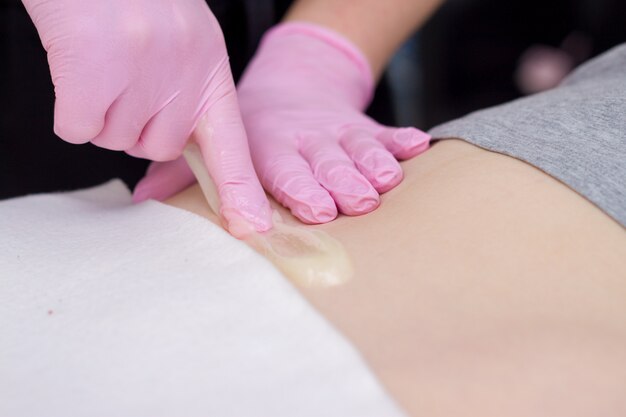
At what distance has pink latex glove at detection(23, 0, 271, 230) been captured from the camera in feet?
2.85

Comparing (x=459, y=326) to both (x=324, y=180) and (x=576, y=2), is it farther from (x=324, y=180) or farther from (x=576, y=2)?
(x=576, y=2)

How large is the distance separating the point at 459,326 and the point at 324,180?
0.37 meters

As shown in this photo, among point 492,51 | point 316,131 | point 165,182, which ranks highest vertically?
point 316,131

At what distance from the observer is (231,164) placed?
3.12ft

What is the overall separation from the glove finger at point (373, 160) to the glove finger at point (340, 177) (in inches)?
0.6

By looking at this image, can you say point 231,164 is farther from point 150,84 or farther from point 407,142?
point 407,142

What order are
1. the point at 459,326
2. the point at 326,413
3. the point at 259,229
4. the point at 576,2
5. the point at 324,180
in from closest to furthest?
the point at 326,413 < the point at 459,326 < the point at 259,229 < the point at 324,180 < the point at 576,2

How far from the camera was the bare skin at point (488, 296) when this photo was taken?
2.03 ft

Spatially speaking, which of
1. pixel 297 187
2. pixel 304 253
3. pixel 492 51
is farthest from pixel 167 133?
pixel 492 51

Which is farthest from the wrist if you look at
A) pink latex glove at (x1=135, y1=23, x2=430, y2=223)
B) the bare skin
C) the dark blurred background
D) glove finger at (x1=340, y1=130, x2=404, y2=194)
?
the dark blurred background

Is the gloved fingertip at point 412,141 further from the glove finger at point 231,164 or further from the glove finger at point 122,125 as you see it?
the glove finger at point 122,125

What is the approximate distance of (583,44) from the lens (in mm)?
2738

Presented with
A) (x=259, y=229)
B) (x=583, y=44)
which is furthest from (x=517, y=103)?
(x=583, y=44)

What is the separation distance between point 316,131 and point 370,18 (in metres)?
0.41
